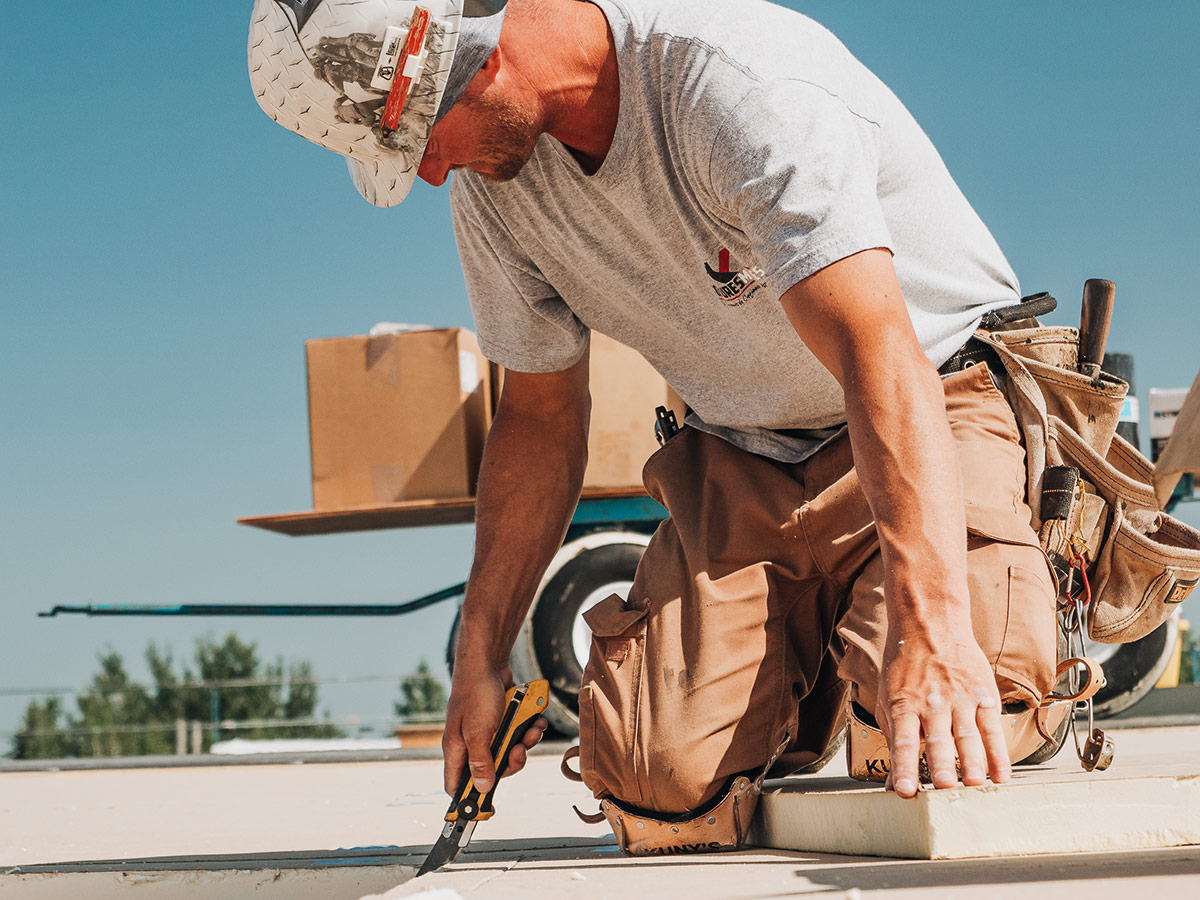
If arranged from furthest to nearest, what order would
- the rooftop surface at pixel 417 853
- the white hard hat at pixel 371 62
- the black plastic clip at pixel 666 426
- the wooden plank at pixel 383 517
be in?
1. the wooden plank at pixel 383 517
2. the black plastic clip at pixel 666 426
3. the white hard hat at pixel 371 62
4. the rooftop surface at pixel 417 853

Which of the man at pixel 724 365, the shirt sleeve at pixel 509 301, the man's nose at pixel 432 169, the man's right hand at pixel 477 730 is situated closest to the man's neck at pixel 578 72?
the man at pixel 724 365

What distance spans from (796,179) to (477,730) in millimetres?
1002

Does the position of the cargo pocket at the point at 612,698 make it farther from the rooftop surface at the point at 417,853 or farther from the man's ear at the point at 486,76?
the man's ear at the point at 486,76

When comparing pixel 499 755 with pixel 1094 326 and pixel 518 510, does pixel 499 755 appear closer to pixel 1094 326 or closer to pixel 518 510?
pixel 518 510

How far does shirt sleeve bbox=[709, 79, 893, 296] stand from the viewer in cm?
138

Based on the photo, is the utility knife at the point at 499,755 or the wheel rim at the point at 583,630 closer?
the utility knife at the point at 499,755

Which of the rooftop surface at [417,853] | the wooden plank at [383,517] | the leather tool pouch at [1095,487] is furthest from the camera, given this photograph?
the wooden plank at [383,517]

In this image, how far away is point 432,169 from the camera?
5.67 feet

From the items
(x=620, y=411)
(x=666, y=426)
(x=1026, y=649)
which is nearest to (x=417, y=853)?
(x=666, y=426)

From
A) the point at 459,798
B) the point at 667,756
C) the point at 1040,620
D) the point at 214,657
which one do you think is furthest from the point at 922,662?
the point at 214,657

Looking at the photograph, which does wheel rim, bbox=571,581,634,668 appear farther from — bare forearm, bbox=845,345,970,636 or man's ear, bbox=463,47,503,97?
bare forearm, bbox=845,345,970,636

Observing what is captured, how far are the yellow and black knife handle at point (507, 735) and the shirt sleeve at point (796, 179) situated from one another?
770mm

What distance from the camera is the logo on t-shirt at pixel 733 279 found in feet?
5.78

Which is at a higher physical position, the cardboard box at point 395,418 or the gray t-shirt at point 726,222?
the cardboard box at point 395,418
